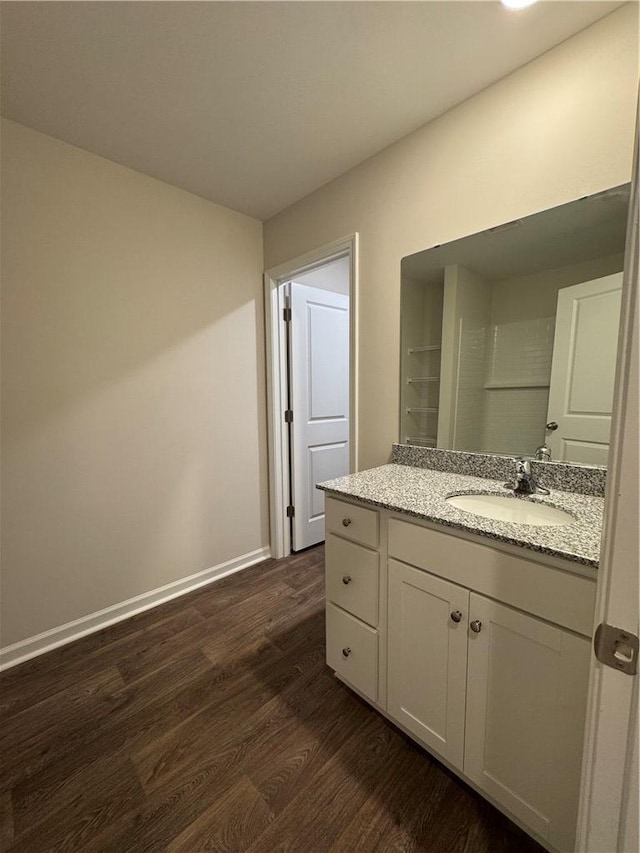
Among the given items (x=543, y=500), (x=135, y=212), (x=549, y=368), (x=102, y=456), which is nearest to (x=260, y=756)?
(x=543, y=500)

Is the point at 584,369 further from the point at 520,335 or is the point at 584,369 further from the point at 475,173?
the point at 475,173

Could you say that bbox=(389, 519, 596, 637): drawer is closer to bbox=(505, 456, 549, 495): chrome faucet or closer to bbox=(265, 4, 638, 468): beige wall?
bbox=(505, 456, 549, 495): chrome faucet

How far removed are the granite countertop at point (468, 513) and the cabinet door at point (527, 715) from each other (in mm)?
206

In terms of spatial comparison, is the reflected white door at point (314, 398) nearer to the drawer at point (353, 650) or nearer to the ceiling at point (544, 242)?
the ceiling at point (544, 242)

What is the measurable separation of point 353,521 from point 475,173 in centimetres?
147

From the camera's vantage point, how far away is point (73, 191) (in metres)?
1.64

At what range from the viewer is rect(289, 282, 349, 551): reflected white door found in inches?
98.9

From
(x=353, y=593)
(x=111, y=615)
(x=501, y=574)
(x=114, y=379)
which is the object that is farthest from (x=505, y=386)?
(x=111, y=615)

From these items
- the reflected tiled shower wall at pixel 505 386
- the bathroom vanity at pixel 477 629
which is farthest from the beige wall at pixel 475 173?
the bathroom vanity at pixel 477 629

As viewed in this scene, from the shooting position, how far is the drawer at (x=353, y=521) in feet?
4.02

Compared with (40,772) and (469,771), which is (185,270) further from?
(469,771)

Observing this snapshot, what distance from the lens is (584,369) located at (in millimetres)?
1229

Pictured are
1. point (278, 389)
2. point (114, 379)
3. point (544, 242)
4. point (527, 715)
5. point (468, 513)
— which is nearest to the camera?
point (527, 715)

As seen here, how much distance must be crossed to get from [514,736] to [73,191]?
268 centimetres
